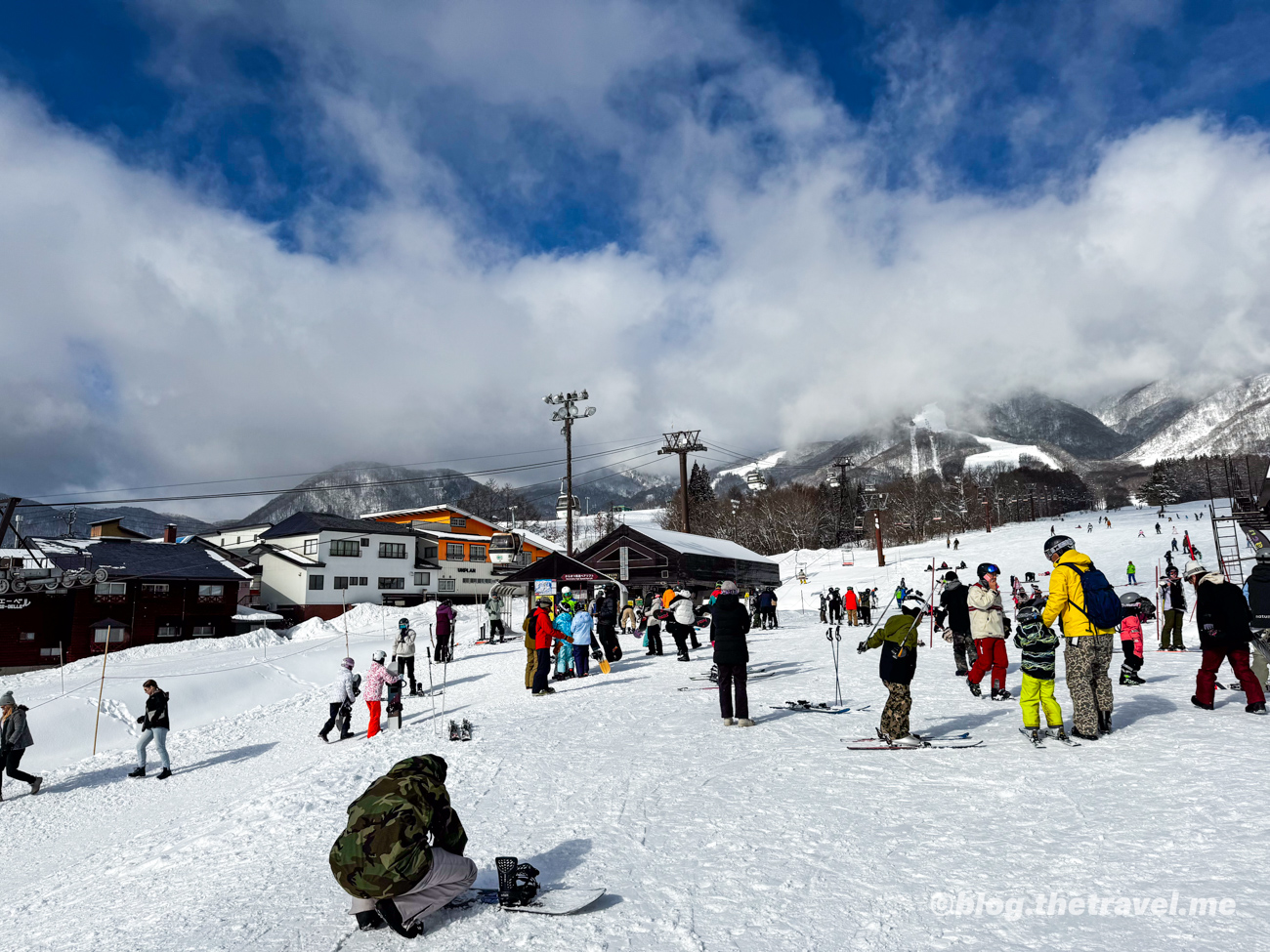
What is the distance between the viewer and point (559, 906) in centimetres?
455

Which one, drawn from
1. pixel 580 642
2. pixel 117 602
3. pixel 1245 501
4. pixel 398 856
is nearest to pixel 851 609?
pixel 580 642

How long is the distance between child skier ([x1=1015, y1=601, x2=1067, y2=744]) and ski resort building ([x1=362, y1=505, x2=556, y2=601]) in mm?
55712

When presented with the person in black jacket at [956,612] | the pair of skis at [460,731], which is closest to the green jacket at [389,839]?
the pair of skis at [460,731]

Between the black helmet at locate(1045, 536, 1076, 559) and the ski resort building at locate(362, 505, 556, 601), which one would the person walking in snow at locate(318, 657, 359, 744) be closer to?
the black helmet at locate(1045, 536, 1076, 559)

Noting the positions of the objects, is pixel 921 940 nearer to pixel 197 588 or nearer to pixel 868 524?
pixel 197 588

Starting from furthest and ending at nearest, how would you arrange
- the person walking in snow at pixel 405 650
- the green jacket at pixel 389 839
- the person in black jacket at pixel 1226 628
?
1. the person walking in snow at pixel 405 650
2. the person in black jacket at pixel 1226 628
3. the green jacket at pixel 389 839

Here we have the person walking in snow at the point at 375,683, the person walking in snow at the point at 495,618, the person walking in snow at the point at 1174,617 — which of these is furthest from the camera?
the person walking in snow at the point at 495,618

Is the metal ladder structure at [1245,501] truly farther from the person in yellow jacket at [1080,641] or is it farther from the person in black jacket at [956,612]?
the person in yellow jacket at [1080,641]

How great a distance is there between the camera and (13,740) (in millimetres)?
13078

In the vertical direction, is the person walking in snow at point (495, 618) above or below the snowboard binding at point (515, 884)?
above

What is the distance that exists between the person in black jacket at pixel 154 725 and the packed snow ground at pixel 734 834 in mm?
584

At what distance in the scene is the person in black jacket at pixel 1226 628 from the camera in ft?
27.6

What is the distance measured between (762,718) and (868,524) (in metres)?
90.4

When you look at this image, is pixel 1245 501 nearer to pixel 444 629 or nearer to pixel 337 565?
pixel 444 629
